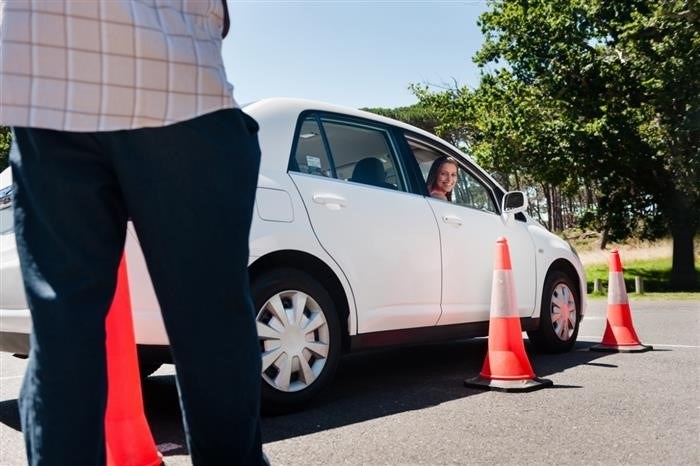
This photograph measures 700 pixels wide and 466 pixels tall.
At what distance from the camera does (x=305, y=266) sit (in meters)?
4.10

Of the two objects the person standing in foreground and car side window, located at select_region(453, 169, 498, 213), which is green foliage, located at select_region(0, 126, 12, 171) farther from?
the person standing in foreground

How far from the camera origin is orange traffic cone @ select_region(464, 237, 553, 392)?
4.45m

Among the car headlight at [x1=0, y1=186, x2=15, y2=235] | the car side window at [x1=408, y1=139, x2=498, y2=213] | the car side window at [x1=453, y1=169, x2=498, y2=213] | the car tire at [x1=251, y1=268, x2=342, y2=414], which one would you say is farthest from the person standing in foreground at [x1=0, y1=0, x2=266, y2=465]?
→ the car side window at [x1=453, y1=169, x2=498, y2=213]

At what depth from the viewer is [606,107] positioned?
816 inches

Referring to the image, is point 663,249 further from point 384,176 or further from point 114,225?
point 114,225

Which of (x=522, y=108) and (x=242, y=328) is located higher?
(x=522, y=108)

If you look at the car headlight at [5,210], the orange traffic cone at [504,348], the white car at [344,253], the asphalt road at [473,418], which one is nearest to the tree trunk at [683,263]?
the asphalt road at [473,418]

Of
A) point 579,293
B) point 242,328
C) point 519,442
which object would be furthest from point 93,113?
point 579,293

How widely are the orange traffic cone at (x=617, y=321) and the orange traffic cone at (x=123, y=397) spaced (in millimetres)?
4538

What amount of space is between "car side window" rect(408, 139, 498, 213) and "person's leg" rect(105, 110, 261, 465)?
379cm

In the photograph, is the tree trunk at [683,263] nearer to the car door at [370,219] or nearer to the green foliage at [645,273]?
the green foliage at [645,273]

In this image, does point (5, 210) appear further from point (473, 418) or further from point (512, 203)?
point (512, 203)

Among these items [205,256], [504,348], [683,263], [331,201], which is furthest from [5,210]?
[683,263]

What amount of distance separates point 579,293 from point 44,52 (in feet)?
18.7
